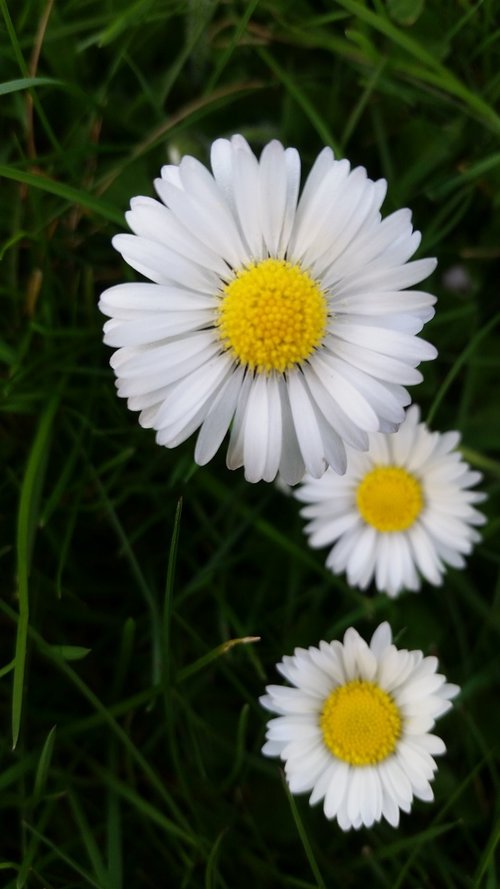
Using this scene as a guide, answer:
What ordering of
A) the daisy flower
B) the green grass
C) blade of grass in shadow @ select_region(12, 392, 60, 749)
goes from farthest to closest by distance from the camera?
the green grass < blade of grass in shadow @ select_region(12, 392, 60, 749) < the daisy flower

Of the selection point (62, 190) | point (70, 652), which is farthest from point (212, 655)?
point (62, 190)

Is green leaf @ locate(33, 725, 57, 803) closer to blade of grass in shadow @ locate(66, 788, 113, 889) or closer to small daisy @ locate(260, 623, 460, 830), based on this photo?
blade of grass in shadow @ locate(66, 788, 113, 889)

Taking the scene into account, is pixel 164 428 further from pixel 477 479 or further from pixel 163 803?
pixel 163 803

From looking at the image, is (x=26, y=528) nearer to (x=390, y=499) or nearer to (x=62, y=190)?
(x=62, y=190)

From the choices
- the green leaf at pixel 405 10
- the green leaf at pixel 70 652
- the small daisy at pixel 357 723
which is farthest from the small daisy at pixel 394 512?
the green leaf at pixel 405 10

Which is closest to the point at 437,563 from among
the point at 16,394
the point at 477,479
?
the point at 477,479

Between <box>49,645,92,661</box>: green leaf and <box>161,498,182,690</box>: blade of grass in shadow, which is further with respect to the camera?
<box>49,645,92,661</box>: green leaf

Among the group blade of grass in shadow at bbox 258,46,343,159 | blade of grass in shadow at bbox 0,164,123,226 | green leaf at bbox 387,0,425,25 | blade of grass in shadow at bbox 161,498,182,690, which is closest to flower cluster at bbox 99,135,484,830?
blade of grass in shadow at bbox 161,498,182,690

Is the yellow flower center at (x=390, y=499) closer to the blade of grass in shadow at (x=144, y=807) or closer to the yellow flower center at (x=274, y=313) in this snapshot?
the yellow flower center at (x=274, y=313)
